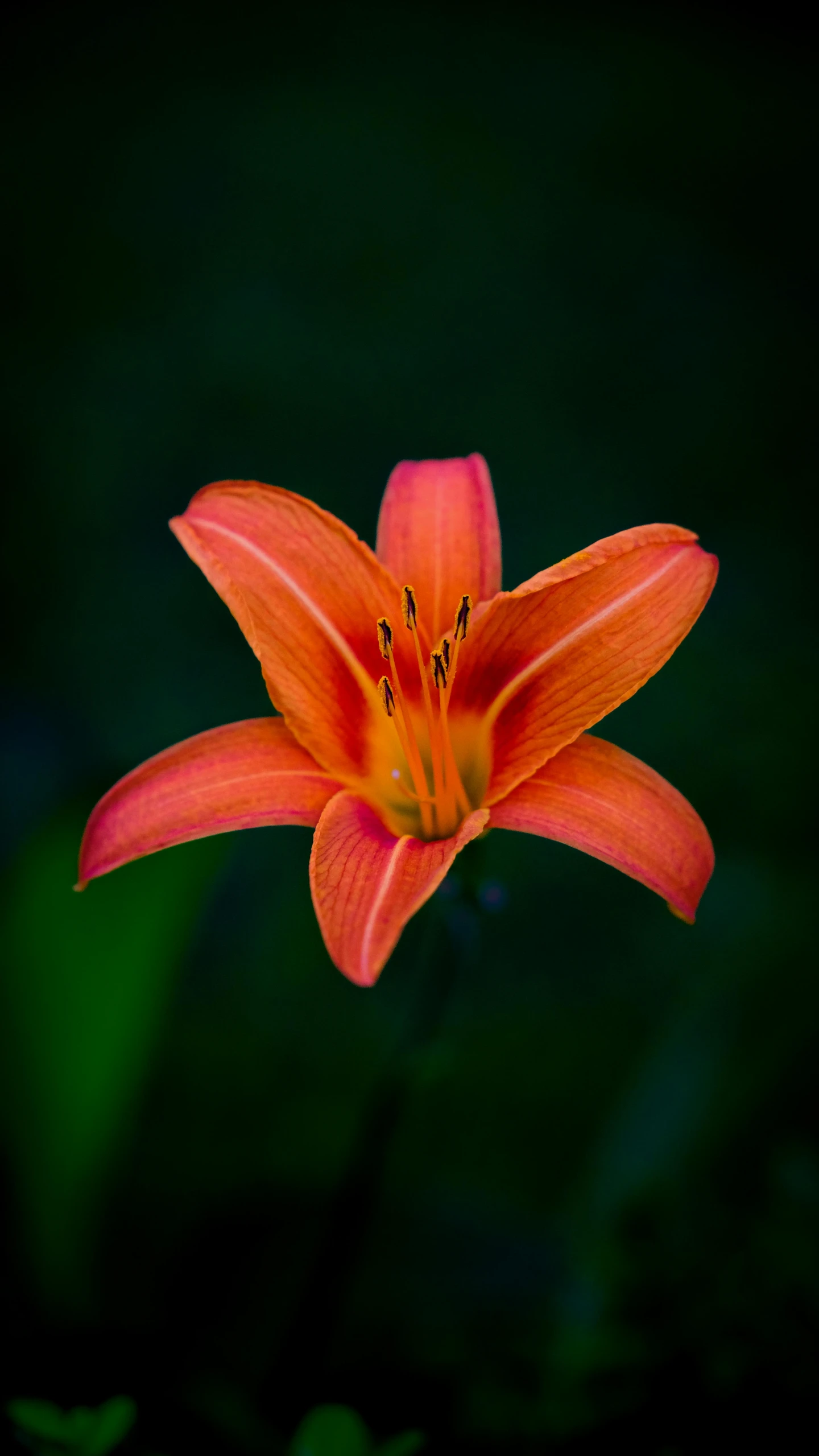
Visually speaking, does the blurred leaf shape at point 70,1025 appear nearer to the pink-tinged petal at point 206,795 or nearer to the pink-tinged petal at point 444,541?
the pink-tinged petal at point 206,795

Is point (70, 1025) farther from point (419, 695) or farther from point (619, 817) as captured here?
point (619, 817)

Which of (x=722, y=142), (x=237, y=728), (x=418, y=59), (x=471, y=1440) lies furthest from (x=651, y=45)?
(x=471, y=1440)

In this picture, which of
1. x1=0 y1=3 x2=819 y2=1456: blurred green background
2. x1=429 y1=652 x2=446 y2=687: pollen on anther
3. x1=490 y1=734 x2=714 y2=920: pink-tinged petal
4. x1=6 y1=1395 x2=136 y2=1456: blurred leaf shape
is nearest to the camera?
x1=6 y1=1395 x2=136 y2=1456: blurred leaf shape

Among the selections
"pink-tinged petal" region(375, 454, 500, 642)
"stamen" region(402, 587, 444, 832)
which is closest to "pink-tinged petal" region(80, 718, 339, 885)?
"stamen" region(402, 587, 444, 832)

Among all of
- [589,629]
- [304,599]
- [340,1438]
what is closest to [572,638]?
[589,629]

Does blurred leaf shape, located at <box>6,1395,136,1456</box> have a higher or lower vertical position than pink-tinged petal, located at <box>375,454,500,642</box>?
lower

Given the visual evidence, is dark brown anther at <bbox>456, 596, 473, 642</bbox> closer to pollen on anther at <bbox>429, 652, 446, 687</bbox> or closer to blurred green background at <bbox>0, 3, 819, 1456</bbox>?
pollen on anther at <bbox>429, 652, 446, 687</bbox>

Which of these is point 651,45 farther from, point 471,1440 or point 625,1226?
point 471,1440
